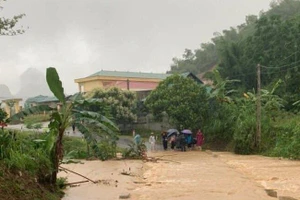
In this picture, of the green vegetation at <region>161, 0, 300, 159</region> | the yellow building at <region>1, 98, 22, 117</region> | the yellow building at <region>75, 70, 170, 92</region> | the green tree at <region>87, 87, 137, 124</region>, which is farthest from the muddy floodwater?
the yellow building at <region>75, 70, 170, 92</region>

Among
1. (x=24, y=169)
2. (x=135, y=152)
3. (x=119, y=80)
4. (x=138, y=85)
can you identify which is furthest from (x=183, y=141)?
(x=138, y=85)

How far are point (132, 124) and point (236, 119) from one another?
10751mm

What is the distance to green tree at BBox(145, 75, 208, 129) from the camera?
2527 cm

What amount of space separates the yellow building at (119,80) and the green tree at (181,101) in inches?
533

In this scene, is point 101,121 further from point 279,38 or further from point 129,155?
point 279,38

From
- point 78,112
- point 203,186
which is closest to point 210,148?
point 203,186

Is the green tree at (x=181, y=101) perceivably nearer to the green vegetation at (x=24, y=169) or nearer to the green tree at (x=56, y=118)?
the green tree at (x=56, y=118)

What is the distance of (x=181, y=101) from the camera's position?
25312 mm

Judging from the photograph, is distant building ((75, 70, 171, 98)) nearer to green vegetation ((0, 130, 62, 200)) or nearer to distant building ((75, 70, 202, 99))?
distant building ((75, 70, 202, 99))

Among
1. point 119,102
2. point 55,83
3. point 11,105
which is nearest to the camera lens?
point 55,83

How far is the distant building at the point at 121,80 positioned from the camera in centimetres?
4094

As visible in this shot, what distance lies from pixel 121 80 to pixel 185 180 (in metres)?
29.8

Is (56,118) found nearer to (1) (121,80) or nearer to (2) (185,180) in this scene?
(2) (185,180)

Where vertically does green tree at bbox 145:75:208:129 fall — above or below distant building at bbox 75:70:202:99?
below
